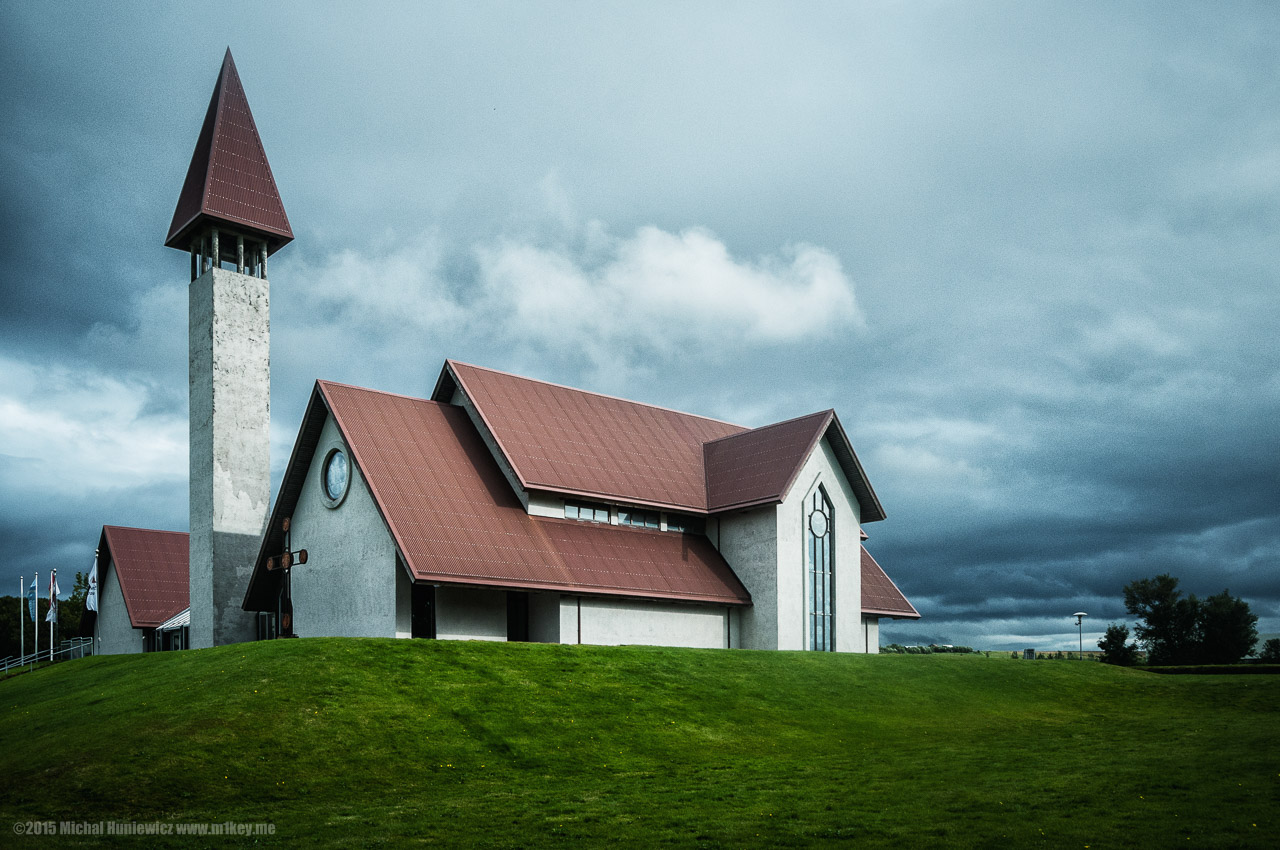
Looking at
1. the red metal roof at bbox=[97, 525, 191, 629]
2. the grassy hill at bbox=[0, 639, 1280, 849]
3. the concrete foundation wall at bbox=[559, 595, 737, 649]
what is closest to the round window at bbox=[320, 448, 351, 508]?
the grassy hill at bbox=[0, 639, 1280, 849]

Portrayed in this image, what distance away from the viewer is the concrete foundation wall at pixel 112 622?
53219 millimetres

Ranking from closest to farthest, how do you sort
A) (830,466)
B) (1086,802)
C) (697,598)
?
(1086,802), (697,598), (830,466)

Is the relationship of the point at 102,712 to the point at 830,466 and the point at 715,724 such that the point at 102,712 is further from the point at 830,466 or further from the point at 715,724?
the point at 830,466

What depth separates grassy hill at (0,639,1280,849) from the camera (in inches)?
647

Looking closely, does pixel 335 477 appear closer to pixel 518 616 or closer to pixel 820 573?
pixel 518 616

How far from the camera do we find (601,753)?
2367 cm

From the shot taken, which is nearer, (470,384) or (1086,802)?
(1086,802)

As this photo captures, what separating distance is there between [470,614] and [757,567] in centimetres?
1232

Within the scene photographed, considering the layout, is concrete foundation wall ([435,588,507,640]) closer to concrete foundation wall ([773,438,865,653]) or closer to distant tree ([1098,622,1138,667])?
concrete foundation wall ([773,438,865,653])

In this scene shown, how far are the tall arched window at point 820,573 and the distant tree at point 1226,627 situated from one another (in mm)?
40447

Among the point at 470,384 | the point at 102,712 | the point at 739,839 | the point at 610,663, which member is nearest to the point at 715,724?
the point at 610,663

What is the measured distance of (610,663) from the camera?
30.9 m

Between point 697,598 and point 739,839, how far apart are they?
2319 centimetres

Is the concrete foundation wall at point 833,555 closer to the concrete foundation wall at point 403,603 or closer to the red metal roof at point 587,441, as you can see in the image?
the red metal roof at point 587,441
